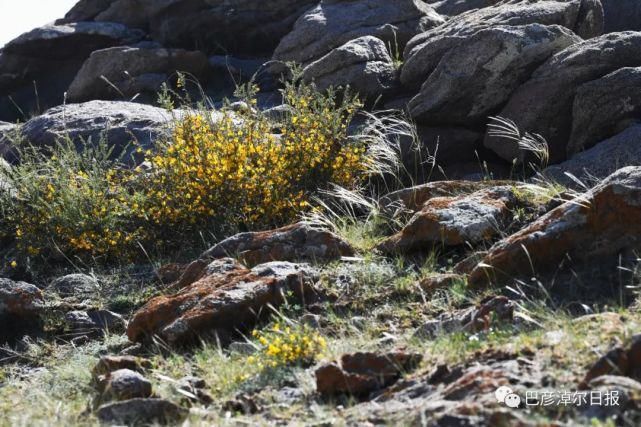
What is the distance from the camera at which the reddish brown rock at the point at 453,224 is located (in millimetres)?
6688

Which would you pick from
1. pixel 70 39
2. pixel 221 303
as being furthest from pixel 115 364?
pixel 70 39

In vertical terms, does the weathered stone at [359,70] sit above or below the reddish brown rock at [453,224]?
above

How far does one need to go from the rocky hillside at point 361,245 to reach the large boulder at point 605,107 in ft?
0.06

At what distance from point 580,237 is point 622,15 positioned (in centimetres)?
621

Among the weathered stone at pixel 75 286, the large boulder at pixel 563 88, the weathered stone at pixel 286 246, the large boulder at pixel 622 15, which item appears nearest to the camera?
the weathered stone at pixel 286 246

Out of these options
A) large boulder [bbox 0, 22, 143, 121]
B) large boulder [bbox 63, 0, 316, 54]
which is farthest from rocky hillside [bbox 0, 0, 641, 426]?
large boulder [bbox 0, 22, 143, 121]

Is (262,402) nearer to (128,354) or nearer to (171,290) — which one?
(128,354)

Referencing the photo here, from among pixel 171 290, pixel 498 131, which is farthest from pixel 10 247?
pixel 498 131

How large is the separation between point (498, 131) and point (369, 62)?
2.23 m

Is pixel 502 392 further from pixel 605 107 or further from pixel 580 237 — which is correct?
pixel 605 107

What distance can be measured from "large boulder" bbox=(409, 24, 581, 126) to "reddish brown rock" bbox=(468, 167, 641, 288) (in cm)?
325

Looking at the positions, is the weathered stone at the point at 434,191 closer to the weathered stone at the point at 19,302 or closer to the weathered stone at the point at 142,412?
the weathered stone at the point at 19,302

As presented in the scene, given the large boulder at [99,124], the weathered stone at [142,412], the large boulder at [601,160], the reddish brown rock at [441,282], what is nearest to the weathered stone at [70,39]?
the large boulder at [99,124]

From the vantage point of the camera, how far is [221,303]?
6.12m
